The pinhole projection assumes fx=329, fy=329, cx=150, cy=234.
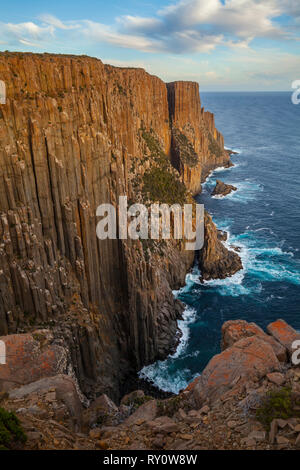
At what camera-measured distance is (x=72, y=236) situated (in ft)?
127

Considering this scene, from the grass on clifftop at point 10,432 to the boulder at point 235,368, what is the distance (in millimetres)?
10525

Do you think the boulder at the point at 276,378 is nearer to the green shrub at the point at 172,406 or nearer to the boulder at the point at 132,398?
the green shrub at the point at 172,406

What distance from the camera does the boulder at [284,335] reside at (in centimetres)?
2214

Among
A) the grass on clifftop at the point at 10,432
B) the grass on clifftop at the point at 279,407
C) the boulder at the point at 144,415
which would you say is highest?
the grass on clifftop at the point at 10,432

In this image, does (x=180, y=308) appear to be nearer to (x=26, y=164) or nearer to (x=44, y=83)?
(x=26, y=164)

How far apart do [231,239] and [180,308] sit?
106ft

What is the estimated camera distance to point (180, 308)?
59.8 meters

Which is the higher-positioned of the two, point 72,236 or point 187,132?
point 187,132

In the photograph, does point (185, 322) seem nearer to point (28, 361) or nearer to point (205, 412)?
point (28, 361)

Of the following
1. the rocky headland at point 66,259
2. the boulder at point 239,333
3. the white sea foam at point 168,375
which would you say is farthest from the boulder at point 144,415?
the white sea foam at point 168,375

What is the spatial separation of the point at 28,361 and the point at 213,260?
53.4 m

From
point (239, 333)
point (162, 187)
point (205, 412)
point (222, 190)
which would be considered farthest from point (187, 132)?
point (205, 412)

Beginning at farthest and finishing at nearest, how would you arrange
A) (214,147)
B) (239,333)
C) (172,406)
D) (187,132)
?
1. (214,147)
2. (187,132)
3. (239,333)
4. (172,406)
